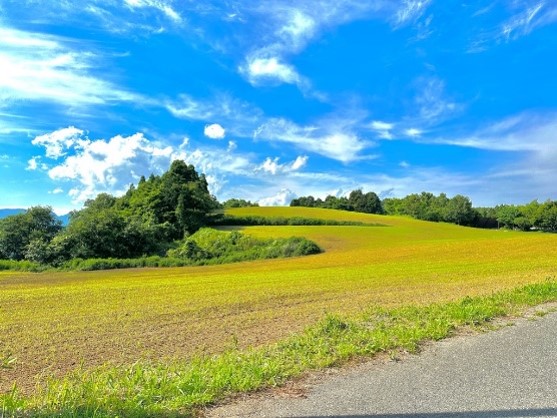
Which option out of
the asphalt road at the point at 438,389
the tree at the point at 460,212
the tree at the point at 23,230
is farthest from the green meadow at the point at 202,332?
the tree at the point at 460,212

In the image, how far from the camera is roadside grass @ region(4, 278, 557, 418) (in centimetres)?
470

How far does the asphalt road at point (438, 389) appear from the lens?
480cm

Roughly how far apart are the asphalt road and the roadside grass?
17.5 inches

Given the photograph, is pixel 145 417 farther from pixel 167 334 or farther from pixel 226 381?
pixel 167 334

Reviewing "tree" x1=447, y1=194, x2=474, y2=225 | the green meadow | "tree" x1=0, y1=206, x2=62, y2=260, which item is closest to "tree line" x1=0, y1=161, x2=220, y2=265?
"tree" x1=0, y1=206, x2=62, y2=260

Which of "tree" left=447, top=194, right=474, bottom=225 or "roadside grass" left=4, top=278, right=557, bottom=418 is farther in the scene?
Result: "tree" left=447, top=194, right=474, bottom=225

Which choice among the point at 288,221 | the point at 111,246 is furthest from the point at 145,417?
the point at 288,221

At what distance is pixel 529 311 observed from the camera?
10.6 meters

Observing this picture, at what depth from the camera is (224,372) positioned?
19.9 feet

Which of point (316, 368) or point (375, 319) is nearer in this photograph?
point (316, 368)

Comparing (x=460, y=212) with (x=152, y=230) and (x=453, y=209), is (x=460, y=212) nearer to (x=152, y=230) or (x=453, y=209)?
(x=453, y=209)

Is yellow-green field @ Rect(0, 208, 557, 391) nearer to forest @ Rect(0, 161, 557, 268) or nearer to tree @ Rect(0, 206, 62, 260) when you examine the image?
forest @ Rect(0, 161, 557, 268)

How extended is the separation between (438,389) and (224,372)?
2.63 m

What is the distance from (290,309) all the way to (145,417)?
1155 cm
